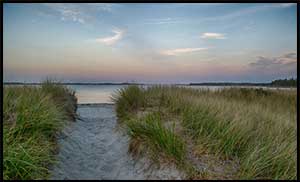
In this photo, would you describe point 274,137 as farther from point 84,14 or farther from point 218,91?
point 218,91

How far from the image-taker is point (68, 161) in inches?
159

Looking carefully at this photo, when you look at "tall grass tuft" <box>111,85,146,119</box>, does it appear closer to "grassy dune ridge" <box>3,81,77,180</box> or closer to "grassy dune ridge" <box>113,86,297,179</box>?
"grassy dune ridge" <box>113,86,297,179</box>

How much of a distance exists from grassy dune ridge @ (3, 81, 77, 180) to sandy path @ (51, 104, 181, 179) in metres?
0.23

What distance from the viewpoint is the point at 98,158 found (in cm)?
431

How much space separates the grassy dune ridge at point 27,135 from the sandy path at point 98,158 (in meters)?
0.23

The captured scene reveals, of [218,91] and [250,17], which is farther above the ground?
[250,17]

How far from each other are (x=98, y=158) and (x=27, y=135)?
106cm

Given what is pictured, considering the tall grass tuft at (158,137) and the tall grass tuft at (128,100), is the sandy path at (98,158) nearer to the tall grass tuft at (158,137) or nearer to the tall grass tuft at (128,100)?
the tall grass tuft at (158,137)

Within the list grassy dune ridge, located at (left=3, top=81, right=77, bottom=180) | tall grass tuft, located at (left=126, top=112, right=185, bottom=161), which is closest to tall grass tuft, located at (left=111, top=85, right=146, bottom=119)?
tall grass tuft, located at (left=126, top=112, right=185, bottom=161)

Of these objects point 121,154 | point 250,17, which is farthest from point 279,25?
point 121,154

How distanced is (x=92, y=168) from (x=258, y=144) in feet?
6.27

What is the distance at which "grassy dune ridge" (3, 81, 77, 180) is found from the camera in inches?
114

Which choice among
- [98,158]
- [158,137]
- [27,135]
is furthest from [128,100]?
[27,135]

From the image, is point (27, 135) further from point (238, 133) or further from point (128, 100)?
point (128, 100)
